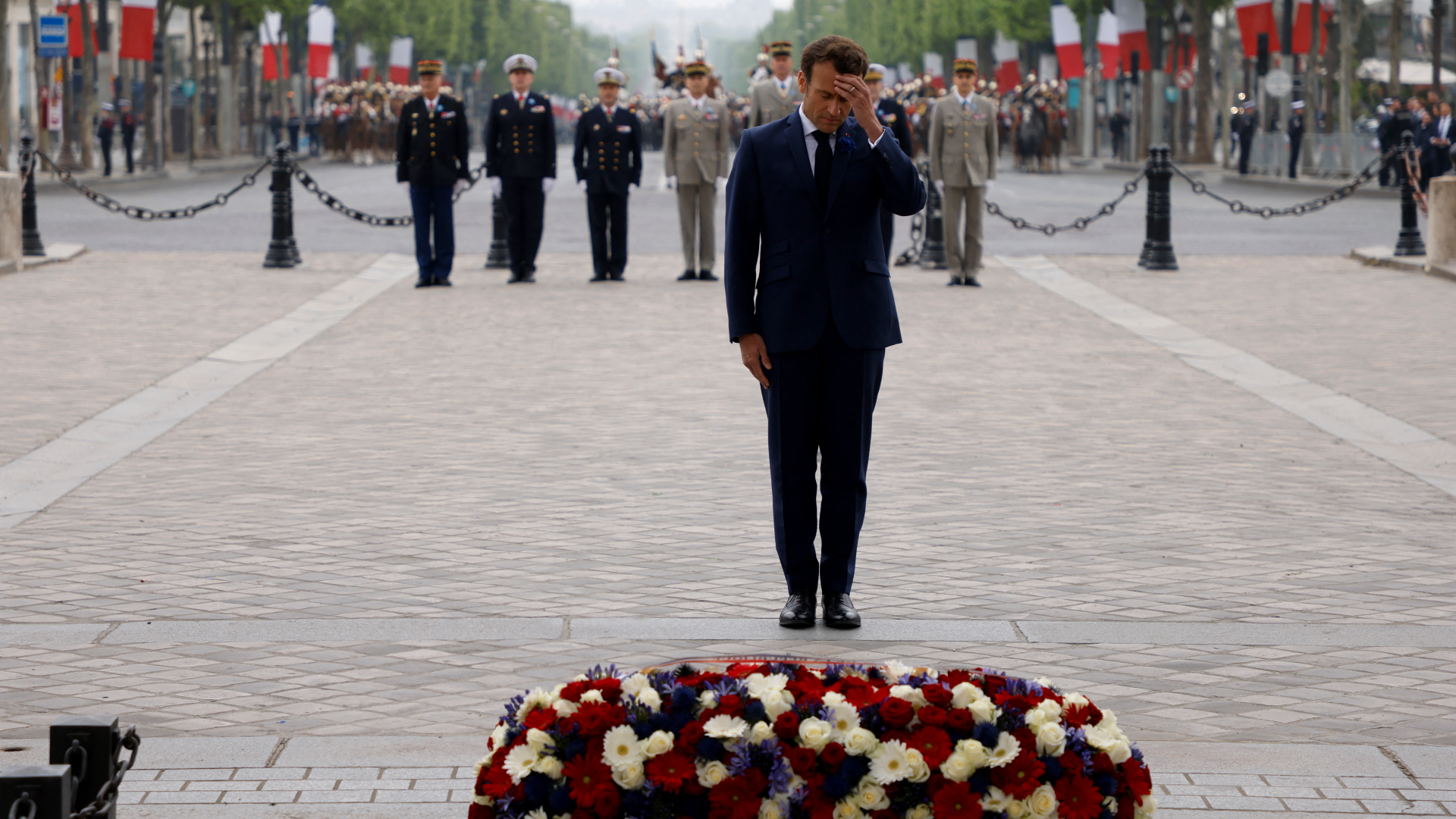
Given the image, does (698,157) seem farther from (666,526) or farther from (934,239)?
(666,526)

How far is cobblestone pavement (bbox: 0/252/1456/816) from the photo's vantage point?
4828 millimetres

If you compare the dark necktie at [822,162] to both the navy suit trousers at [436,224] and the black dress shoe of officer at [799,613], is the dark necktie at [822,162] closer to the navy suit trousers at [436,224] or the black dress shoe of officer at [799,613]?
the black dress shoe of officer at [799,613]

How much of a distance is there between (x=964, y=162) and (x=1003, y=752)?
45.1ft

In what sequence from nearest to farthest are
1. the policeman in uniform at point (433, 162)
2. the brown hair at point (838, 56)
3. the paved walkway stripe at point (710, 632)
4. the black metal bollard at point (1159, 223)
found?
the brown hair at point (838, 56), the paved walkway stripe at point (710, 632), the policeman in uniform at point (433, 162), the black metal bollard at point (1159, 223)

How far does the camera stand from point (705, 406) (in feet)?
32.8

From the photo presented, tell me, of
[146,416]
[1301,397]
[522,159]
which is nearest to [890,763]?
[146,416]

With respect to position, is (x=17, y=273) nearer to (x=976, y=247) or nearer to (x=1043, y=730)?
(x=976, y=247)

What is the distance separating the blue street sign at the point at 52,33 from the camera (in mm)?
36969

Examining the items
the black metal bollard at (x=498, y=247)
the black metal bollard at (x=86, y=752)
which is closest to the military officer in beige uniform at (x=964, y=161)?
the black metal bollard at (x=498, y=247)

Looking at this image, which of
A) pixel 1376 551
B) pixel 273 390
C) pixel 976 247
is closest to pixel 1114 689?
pixel 1376 551

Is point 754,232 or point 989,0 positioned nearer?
point 754,232

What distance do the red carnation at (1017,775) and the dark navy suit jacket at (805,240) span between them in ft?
7.19

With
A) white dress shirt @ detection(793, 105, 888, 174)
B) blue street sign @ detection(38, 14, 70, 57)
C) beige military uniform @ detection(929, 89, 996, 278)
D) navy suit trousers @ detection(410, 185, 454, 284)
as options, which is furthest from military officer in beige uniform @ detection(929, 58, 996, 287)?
blue street sign @ detection(38, 14, 70, 57)

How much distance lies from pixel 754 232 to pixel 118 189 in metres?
34.1
